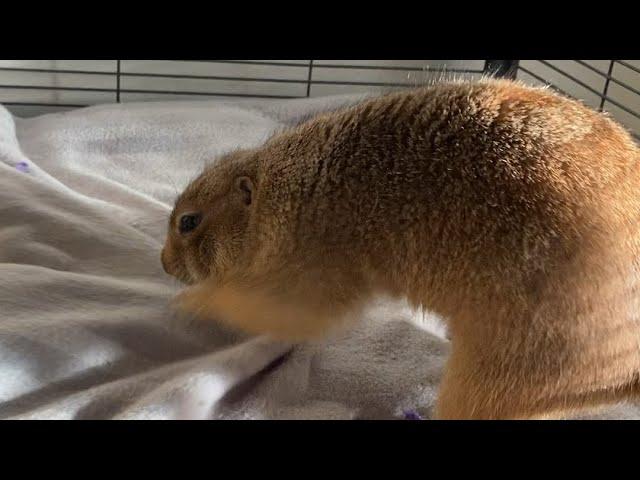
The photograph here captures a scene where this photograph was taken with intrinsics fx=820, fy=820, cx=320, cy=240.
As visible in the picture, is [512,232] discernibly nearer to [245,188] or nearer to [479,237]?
[479,237]

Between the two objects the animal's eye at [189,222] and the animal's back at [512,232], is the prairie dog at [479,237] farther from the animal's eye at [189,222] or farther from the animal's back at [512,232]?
the animal's eye at [189,222]

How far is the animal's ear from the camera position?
1.92 metres

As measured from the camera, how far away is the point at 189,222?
2.01 m

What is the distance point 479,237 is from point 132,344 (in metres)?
0.82

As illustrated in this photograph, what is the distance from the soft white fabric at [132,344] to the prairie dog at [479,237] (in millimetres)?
154

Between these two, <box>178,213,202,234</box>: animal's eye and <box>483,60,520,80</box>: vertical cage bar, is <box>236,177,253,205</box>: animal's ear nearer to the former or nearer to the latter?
<box>178,213,202,234</box>: animal's eye

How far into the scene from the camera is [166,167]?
290 centimetres

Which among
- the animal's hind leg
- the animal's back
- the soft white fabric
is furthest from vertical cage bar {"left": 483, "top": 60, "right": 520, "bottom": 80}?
the animal's hind leg

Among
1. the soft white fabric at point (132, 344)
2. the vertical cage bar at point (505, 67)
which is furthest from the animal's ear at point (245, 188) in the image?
the vertical cage bar at point (505, 67)
